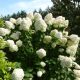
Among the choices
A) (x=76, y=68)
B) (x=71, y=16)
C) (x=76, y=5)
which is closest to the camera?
(x=76, y=68)

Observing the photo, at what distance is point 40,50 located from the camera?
7.05 m

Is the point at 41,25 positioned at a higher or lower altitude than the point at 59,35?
Result: higher

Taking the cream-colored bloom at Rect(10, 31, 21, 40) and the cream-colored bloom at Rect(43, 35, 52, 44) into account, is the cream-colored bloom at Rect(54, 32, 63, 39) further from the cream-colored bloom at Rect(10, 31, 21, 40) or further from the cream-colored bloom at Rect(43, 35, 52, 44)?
the cream-colored bloom at Rect(10, 31, 21, 40)

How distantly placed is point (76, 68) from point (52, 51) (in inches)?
20.3

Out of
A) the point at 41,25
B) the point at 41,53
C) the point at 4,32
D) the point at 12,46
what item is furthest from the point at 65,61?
the point at 4,32

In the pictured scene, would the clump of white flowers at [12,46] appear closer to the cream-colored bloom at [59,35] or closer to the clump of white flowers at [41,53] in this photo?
the clump of white flowers at [41,53]

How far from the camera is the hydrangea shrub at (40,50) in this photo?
7117 millimetres

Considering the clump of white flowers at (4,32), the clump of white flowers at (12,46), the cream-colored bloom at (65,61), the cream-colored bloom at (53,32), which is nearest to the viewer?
the cream-colored bloom at (65,61)

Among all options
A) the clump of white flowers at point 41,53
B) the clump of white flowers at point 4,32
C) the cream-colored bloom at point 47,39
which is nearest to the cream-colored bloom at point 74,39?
the cream-colored bloom at point 47,39

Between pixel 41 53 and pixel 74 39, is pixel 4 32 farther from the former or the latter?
pixel 74 39

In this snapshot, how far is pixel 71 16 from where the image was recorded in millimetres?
15477

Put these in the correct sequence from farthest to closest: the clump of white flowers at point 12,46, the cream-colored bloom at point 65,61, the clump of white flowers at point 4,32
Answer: the clump of white flowers at point 4,32, the clump of white flowers at point 12,46, the cream-colored bloom at point 65,61

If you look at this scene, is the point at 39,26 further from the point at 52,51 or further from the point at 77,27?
the point at 77,27

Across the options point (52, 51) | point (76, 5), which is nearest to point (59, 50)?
point (52, 51)
